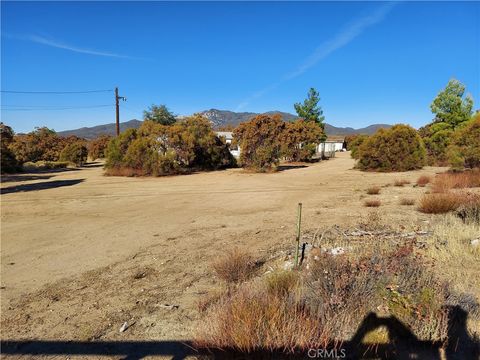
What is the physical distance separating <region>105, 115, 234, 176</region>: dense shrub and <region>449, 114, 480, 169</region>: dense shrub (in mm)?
18893

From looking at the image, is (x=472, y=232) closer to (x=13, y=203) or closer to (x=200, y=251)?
(x=200, y=251)

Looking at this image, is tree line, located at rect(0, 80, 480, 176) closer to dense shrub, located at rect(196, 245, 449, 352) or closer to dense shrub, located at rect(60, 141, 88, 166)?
dense shrub, located at rect(60, 141, 88, 166)

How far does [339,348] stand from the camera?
10.7 ft

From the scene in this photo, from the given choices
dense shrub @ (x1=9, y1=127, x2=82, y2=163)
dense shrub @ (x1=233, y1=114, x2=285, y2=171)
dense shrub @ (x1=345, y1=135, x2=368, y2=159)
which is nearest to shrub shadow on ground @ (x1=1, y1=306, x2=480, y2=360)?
dense shrub @ (x1=233, y1=114, x2=285, y2=171)

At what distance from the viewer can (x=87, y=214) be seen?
1162 centimetres

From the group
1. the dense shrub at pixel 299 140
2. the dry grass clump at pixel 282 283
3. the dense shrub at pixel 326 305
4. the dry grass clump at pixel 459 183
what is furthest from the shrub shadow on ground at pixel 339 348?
the dense shrub at pixel 299 140

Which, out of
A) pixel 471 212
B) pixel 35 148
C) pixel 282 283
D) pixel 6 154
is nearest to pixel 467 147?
pixel 471 212

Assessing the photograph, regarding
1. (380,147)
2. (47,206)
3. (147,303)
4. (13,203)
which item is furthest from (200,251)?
(380,147)

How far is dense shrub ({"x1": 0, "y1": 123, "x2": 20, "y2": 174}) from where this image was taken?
24.2 metres

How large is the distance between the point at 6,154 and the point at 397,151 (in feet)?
101

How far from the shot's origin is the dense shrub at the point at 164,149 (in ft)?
88.8

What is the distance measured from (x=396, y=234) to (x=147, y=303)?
17.0ft

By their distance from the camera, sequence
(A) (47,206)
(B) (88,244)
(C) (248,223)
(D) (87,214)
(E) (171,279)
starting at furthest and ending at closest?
1. (A) (47,206)
2. (D) (87,214)
3. (C) (248,223)
4. (B) (88,244)
5. (E) (171,279)

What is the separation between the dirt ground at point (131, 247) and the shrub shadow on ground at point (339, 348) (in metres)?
0.17
